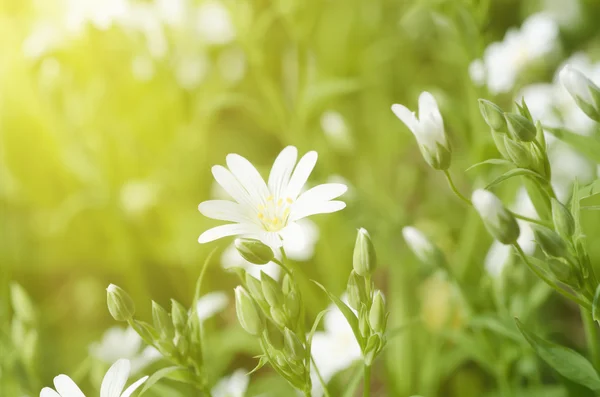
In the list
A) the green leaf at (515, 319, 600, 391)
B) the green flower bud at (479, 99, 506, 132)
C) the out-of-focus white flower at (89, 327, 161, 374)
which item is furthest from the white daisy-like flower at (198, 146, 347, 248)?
the out-of-focus white flower at (89, 327, 161, 374)

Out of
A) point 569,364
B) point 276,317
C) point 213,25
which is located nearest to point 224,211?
point 276,317

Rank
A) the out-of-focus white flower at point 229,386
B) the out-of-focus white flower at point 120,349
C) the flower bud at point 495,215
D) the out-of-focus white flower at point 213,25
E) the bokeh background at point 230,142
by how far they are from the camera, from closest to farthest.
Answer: the flower bud at point 495,215
the out-of-focus white flower at point 229,386
the out-of-focus white flower at point 120,349
the bokeh background at point 230,142
the out-of-focus white flower at point 213,25

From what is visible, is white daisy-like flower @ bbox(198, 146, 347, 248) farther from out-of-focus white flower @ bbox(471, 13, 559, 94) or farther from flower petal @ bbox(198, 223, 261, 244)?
out-of-focus white flower @ bbox(471, 13, 559, 94)

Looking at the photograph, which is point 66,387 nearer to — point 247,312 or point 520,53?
point 247,312

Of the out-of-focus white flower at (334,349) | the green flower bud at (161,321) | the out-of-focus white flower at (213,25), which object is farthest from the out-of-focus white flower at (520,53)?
the green flower bud at (161,321)

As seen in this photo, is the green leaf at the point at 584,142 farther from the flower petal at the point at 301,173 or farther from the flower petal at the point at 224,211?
the flower petal at the point at 224,211
